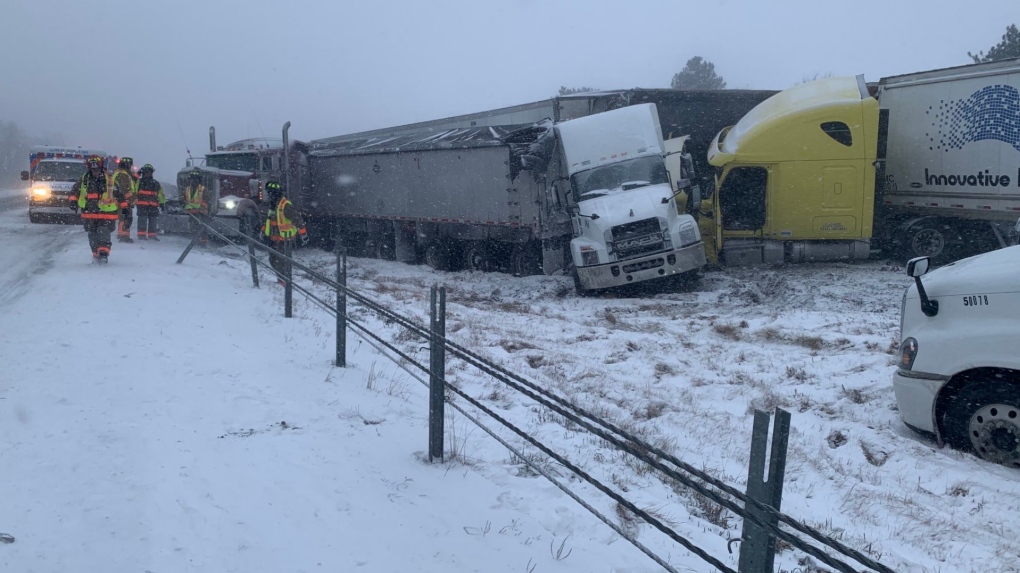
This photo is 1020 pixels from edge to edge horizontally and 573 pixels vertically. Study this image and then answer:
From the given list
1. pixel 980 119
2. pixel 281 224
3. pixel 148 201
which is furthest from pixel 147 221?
pixel 980 119

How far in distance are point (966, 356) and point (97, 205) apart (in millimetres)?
12352

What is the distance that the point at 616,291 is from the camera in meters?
14.9

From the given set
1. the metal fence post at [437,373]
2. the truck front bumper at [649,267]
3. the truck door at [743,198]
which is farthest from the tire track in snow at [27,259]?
the truck door at [743,198]

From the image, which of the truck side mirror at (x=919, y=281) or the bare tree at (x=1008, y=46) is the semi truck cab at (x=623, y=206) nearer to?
the truck side mirror at (x=919, y=281)

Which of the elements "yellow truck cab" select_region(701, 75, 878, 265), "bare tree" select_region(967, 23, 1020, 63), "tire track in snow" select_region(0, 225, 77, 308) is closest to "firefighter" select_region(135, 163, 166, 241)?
"tire track in snow" select_region(0, 225, 77, 308)

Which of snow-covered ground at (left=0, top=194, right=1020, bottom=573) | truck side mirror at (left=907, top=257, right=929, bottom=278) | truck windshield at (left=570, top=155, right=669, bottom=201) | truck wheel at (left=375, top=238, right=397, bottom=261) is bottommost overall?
snow-covered ground at (left=0, top=194, right=1020, bottom=573)

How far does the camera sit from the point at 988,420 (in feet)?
18.6

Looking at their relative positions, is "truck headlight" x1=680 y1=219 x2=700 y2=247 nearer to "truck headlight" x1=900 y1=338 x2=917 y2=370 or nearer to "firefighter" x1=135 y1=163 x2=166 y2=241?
"truck headlight" x1=900 y1=338 x2=917 y2=370

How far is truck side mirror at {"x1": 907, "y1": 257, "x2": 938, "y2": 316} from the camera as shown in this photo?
5988 millimetres

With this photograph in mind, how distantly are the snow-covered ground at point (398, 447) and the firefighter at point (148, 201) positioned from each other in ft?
24.2

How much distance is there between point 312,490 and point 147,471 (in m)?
0.96

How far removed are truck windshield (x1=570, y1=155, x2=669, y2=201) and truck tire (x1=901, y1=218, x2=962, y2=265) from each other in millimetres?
5246

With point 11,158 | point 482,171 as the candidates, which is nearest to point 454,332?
point 482,171

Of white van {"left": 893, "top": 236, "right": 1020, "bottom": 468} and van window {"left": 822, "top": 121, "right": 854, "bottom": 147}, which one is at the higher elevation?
van window {"left": 822, "top": 121, "right": 854, "bottom": 147}
